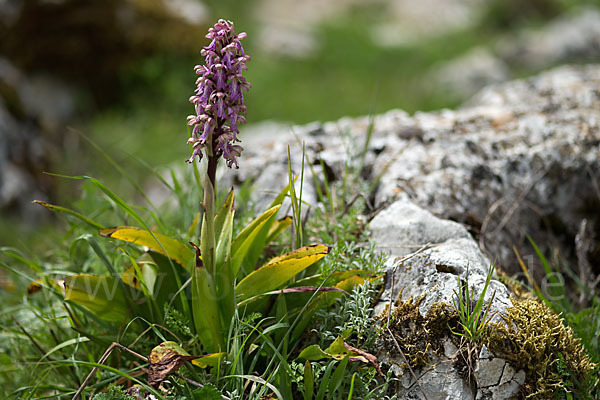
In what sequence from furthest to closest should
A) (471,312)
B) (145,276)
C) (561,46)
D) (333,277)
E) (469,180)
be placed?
1. (561,46)
2. (469,180)
3. (145,276)
4. (333,277)
5. (471,312)

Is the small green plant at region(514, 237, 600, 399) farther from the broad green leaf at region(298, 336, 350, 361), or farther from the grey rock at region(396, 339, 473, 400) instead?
the broad green leaf at region(298, 336, 350, 361)

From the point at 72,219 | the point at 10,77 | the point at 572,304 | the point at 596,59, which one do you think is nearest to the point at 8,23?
the point at 10,77

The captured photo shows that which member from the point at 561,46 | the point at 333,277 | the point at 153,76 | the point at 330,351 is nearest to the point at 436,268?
the point at 333,277

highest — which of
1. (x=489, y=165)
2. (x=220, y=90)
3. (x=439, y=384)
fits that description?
(x=220, y=90)

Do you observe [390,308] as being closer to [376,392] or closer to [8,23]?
[376,392]

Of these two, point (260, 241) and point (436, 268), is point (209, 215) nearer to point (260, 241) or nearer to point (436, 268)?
point (260, 241)

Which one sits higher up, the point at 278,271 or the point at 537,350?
the point at 278,271

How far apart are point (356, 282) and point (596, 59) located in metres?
7.83

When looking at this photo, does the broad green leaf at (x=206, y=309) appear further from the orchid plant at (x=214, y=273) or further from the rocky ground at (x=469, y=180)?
the rocky ground at (x=469, y=180)

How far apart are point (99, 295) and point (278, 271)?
749mm

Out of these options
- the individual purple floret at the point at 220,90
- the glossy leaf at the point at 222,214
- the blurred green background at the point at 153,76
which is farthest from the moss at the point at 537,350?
the blurred green background at the point at 153,76

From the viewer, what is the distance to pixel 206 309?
169 cm

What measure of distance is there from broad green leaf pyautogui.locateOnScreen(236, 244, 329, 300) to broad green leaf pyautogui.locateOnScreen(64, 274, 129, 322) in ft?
1.73

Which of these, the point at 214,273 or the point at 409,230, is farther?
the point at 409,230
